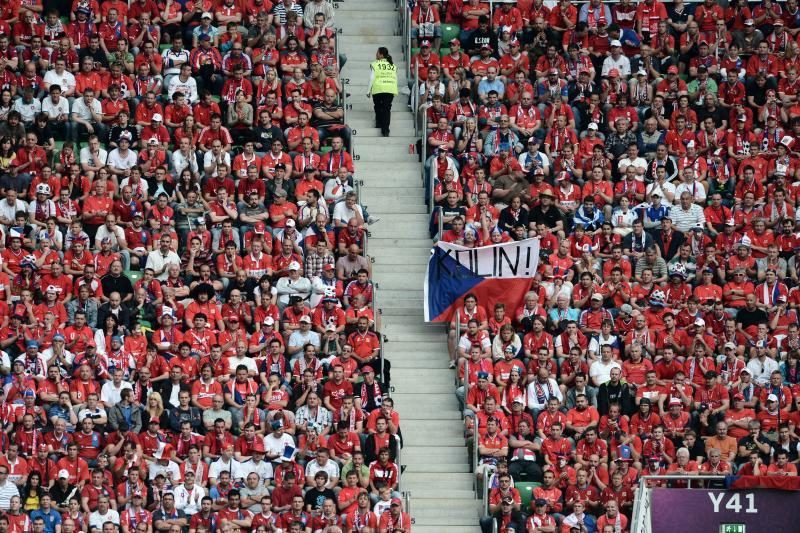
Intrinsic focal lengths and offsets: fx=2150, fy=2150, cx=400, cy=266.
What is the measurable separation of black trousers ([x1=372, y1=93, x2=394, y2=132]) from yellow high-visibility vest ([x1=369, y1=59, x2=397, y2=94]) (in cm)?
12

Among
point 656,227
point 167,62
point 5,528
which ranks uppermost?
point 167,62

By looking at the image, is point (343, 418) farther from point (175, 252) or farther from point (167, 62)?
point (167, 62)

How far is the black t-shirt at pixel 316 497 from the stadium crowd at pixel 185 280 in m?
0.02

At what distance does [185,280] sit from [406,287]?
139 inches

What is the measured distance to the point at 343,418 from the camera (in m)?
28.8

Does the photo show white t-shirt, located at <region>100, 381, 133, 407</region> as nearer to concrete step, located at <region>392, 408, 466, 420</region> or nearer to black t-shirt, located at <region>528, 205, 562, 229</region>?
concrete step, located at <region>392, 408, 466, 420</region>

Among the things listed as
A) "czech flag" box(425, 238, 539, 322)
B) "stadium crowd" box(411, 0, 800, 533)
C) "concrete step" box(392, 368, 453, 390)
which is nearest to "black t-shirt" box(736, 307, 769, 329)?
"stadium crowd" box(411, 0, 800, 533)

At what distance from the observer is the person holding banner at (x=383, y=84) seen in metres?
34.4

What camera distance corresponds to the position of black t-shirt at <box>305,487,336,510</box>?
27875 mm

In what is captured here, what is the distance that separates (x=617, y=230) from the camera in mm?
32375

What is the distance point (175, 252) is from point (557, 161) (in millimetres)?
6322

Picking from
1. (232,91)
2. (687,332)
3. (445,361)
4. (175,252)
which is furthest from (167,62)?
(687,332)

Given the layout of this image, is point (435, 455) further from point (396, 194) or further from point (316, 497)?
point (396, 194)

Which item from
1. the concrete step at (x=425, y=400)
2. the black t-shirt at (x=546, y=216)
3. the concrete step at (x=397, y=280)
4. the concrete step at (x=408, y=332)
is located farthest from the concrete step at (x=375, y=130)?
the concrete step at (x=425, y=400)
